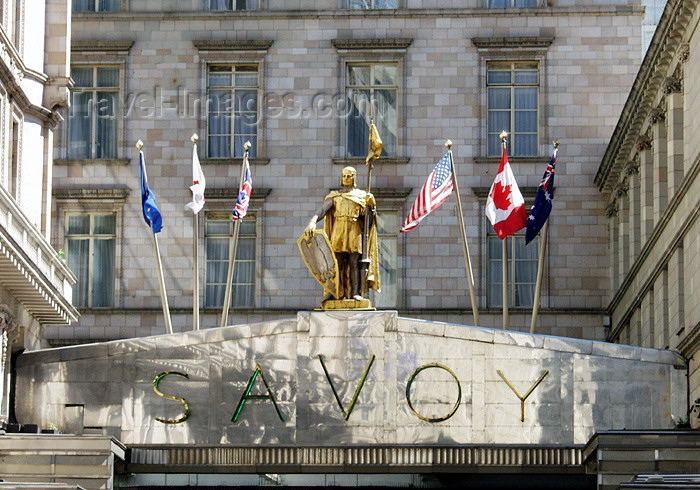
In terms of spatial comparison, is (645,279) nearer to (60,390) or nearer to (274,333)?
(274,333)

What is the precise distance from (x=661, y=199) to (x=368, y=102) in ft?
46.9

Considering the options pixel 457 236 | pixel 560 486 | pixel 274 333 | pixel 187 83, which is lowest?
pixel 560 486

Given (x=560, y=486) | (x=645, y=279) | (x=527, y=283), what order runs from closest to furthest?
(x=560, y=486) < (x=645, y=279) < (x=527, y=283)

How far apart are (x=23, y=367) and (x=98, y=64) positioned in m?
19.7

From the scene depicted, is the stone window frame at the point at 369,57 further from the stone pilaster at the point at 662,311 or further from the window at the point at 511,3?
the stone pilaster at the point at 662,311

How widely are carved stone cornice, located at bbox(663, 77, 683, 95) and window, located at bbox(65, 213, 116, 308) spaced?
20.1 meters

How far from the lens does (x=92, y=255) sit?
71.6 meters

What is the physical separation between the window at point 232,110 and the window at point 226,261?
2.25 metres

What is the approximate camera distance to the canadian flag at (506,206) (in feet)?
203

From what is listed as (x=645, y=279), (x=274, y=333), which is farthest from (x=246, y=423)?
(x=645, y=279)

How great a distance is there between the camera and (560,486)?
5341 centimetres

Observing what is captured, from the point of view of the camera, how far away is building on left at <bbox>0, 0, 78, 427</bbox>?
175 ft

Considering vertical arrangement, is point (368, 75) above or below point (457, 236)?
above

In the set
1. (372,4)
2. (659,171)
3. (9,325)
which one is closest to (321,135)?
(372,4)
